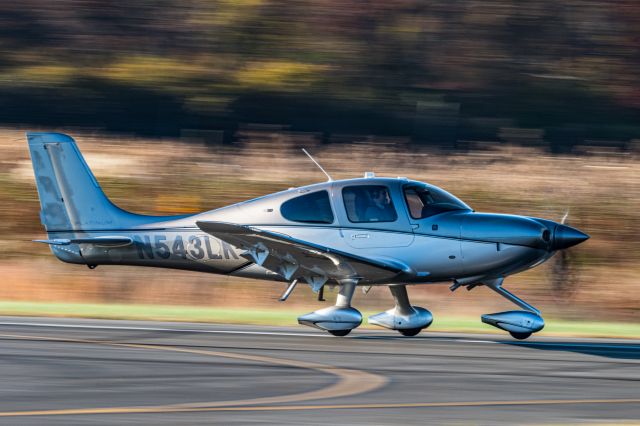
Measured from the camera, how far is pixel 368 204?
13.3m

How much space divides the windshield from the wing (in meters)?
0.69

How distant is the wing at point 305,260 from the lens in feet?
41.5

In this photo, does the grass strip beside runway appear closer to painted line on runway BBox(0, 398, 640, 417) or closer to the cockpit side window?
the cockpit side window

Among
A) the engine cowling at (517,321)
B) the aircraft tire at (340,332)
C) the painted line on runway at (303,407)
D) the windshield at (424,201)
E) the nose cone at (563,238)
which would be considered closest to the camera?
the painted line on runway at (303,407)

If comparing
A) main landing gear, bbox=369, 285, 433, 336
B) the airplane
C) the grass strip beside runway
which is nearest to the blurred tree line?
the grass strip beside runway

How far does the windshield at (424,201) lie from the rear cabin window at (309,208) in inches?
40.0

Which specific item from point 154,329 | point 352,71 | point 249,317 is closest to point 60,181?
point 154,329

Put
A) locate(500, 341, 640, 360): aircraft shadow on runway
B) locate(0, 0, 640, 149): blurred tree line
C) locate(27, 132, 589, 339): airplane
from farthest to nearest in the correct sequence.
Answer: locate(0, 0, 640, 149): blurred tree line, locate(27, 132, 589, 339): airplane, locate(500, 341, 640, 360): aircraft shadow on runway

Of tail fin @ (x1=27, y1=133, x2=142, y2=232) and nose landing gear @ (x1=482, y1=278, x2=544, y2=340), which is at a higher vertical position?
tail fin @ (x1=27, y1=133, x2=142, y2=232)

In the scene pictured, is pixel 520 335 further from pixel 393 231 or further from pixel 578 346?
pixel 393 231

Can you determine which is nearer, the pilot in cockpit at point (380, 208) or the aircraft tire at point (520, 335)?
the aircraft tire at point (520, 335)

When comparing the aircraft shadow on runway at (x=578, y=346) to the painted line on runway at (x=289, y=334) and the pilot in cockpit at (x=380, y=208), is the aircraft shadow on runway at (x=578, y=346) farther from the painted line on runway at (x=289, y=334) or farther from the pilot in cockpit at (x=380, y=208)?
the pilot in cockpit at (x=380, y=208)

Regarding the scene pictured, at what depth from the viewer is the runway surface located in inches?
289

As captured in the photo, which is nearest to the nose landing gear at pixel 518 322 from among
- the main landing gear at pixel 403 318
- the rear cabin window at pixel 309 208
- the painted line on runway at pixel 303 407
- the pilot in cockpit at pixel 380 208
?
the main landing gear at pixel 403 318
